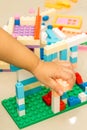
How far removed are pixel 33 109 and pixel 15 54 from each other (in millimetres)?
189

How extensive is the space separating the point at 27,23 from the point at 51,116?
0.77ft

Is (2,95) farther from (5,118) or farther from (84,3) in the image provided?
(84,3)

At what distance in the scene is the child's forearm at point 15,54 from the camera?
629 millimetres

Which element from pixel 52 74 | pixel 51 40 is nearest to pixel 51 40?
pixel 51 40

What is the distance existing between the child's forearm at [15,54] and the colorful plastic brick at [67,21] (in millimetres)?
397

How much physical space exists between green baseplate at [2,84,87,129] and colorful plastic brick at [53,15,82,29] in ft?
0.86

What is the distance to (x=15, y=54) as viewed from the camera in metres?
0.64

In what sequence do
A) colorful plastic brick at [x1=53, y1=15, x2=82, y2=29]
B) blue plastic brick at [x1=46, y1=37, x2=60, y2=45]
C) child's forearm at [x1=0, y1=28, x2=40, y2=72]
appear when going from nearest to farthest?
child's forearm at [x1=0, y1=28, x2=40, y2=72] → blue plastic brick at [x1=46, y1=37, x2=60, y2=45] → colorful plastic brick at [x1=53, y1=15, x2=82, y2=29]

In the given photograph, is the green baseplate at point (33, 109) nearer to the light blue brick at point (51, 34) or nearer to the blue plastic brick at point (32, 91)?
the blue plastic brick at point (32, 91)

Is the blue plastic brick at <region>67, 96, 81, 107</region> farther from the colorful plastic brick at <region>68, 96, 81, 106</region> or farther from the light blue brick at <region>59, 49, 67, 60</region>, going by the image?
→ the light blue brick at <region>59, 49, 67, 60</region>

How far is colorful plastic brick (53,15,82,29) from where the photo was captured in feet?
3.36

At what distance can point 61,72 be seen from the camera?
0.65 metres

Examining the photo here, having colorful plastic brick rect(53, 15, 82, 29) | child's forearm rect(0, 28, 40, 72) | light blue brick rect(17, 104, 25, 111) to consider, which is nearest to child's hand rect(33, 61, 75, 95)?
child's forearm rect(0, 28, 40, 72)

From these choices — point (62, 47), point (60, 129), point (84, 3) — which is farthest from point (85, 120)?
point (84, 3)
